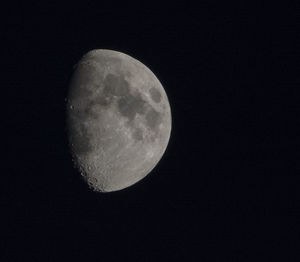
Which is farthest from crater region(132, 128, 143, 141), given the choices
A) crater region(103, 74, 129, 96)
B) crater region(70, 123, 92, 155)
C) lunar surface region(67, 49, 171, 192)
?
crater region(70, 123, 92, 155)

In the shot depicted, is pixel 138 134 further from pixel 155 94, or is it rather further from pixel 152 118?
pixel 155 94

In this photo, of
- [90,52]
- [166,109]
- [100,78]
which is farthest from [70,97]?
[166,109]

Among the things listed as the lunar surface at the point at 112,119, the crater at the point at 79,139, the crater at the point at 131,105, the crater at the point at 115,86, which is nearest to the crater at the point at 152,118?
the lunar surface at the point at 112,119

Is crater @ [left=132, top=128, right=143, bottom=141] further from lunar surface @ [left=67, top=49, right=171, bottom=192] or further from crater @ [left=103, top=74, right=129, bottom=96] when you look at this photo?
crater @ [left=103, top=74, right=129, bottom=96]

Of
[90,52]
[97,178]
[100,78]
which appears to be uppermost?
[90,52]

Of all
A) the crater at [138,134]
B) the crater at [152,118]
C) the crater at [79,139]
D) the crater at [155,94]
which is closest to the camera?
the crater at [79,139]

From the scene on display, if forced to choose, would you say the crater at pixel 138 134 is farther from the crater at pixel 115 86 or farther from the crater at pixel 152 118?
the crater at pixel 115 86

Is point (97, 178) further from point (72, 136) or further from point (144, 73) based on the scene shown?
point (144, 73)
